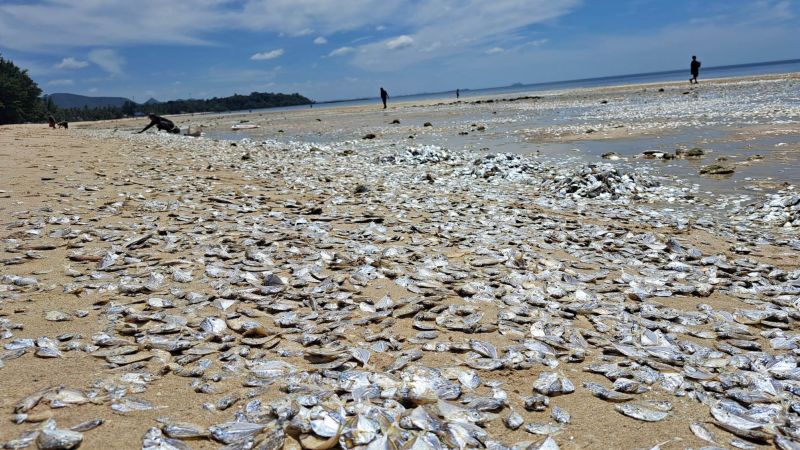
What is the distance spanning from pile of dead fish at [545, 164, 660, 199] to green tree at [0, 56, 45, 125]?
6964 centimetres

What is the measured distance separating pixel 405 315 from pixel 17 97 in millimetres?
78542

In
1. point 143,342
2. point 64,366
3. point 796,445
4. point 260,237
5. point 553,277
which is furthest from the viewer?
point 260,237

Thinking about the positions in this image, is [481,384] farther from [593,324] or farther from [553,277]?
[553,277]

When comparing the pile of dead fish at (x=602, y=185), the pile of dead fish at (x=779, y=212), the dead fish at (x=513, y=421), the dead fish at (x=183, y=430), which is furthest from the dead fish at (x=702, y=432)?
the pile of dead fish at (x=602, y=185)

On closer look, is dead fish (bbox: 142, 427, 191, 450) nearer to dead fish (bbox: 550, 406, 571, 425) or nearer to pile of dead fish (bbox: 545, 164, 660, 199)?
dead fish (bbox: 550, 406, 571, 425)

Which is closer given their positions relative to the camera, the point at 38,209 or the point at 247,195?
the point at 38,209

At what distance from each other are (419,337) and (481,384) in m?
0.77

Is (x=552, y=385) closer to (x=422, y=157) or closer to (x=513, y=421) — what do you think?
(x=513, y=421)

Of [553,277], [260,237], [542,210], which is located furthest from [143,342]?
[542,210]

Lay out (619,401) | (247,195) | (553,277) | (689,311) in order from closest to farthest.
Answer: (619,401)
(689,311)
(553,277)
(247,195)

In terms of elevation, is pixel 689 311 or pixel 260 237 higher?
pixel 260 237

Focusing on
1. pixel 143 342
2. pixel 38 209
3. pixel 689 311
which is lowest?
pixel 689 311

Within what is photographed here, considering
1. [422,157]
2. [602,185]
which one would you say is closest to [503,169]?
[602,185]

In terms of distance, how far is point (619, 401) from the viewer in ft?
9.98
